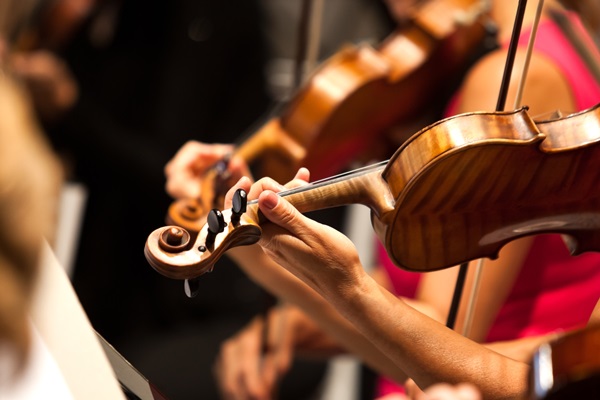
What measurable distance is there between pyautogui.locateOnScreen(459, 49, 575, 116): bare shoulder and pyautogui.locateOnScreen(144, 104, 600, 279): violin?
0.17 meters

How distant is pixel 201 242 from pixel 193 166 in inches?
15.9

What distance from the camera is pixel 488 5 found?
1.20 m

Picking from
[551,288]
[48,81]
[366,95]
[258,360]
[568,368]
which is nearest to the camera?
[568,368]

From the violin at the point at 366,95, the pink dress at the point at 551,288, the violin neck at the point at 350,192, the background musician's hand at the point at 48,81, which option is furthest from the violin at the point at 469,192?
the background musician's hand at the point at 48,81

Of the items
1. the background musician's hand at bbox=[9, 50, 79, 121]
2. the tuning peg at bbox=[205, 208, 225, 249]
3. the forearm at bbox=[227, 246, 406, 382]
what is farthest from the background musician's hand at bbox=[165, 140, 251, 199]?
the background musician's hand at bbox=[9, 50, 79, 121]

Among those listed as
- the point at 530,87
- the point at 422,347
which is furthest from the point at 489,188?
the point at 530,87

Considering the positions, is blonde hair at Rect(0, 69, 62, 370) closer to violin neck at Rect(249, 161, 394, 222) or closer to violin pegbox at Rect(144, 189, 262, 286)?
violin pegbox at Rect(144, 189, 262, 286)

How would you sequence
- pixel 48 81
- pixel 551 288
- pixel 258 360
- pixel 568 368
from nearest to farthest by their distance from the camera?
pixel 568 368
pixel 551 288
pixel 258 360
pixel 48 81

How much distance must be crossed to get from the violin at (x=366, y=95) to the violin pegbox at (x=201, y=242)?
1.50ft

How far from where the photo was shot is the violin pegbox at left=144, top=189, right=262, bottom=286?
2.25 feet

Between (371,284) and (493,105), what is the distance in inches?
11.3

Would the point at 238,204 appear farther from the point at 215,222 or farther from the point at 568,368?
the point at 568,368

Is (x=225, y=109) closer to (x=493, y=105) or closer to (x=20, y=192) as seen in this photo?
(x=493, y=105)

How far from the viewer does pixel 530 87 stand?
0.97 m
